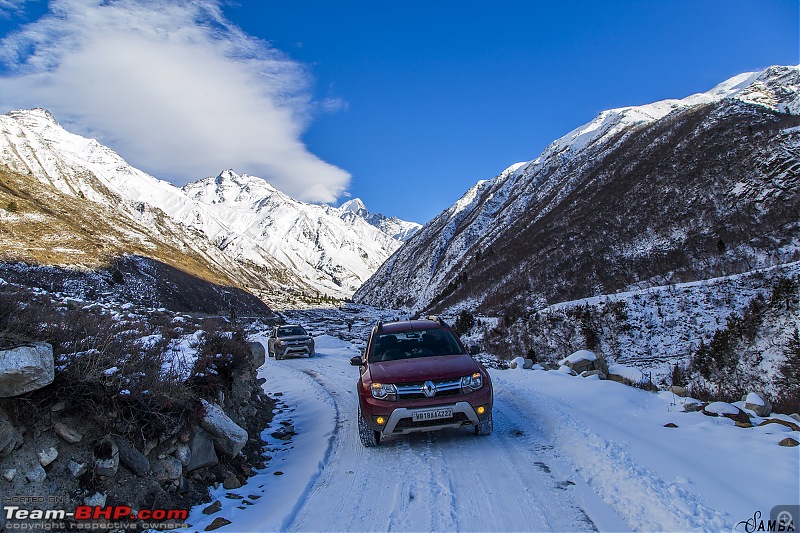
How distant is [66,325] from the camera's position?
514cm

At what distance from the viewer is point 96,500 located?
13.3ft

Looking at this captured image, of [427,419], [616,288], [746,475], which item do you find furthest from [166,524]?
[616,288]

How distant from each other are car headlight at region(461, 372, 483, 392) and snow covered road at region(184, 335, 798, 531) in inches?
33.1

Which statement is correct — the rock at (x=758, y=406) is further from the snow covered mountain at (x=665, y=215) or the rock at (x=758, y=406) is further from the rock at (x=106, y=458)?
the snow covered mountain at (x=665, y=215)

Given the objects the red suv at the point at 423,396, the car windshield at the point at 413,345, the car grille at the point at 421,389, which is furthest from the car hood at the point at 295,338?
the car grille at the point at 421,389

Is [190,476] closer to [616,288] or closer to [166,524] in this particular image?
[166,524]

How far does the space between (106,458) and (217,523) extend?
126 centimetres

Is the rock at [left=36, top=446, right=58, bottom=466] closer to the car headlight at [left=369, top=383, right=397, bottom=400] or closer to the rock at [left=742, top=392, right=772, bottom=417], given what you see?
the car headlight at [left=369, top=383, right=397, bottom=400]

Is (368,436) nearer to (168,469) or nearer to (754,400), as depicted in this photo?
(168,469)

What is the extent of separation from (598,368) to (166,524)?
10.4 metres

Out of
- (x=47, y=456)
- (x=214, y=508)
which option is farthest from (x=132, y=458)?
(x=214, y=508)

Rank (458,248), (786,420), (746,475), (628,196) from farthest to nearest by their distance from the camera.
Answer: (458,248)
(628,196)
(786,420)
(746,475)

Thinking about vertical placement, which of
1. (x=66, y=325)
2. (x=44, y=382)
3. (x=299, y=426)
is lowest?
(x=299, y=426)

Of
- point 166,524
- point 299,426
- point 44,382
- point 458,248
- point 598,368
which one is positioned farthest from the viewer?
point 458,248
